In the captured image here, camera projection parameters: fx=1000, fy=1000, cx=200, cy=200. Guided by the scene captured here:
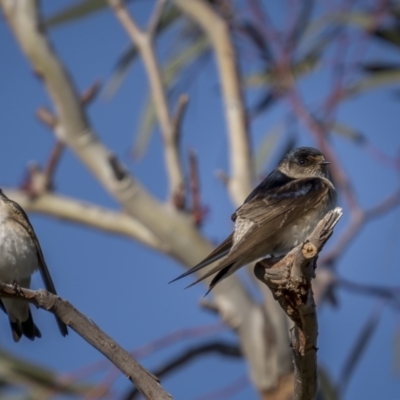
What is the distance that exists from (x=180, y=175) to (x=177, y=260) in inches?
18.6

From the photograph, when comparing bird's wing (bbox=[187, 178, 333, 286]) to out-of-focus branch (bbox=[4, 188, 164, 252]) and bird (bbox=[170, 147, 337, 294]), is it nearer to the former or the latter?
bird (bbox=[170, 147, 337, 294])

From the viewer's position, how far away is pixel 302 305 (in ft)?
6.99

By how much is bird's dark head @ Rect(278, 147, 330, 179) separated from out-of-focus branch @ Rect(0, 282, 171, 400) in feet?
4.15

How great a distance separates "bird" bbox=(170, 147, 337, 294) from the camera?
8.71 feet

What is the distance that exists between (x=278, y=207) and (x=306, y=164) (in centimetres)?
51

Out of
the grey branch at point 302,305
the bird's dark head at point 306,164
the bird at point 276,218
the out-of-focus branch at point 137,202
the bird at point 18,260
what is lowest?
the grey branch at point 302,305

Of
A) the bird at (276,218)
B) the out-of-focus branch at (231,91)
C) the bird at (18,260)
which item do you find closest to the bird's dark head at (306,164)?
the bird at (276,218)

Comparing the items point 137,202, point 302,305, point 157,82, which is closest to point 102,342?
point 302,305

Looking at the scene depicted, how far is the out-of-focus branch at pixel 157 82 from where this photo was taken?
556 cm

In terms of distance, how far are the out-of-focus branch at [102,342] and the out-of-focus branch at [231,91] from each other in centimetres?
321

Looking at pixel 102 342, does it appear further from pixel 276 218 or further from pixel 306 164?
pixel 306 164

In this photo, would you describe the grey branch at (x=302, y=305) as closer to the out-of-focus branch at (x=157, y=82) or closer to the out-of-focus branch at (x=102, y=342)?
the out-of-focus branch at (x=102, y=342)

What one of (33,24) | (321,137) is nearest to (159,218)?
(321,137)

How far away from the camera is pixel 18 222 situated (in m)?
3.23
